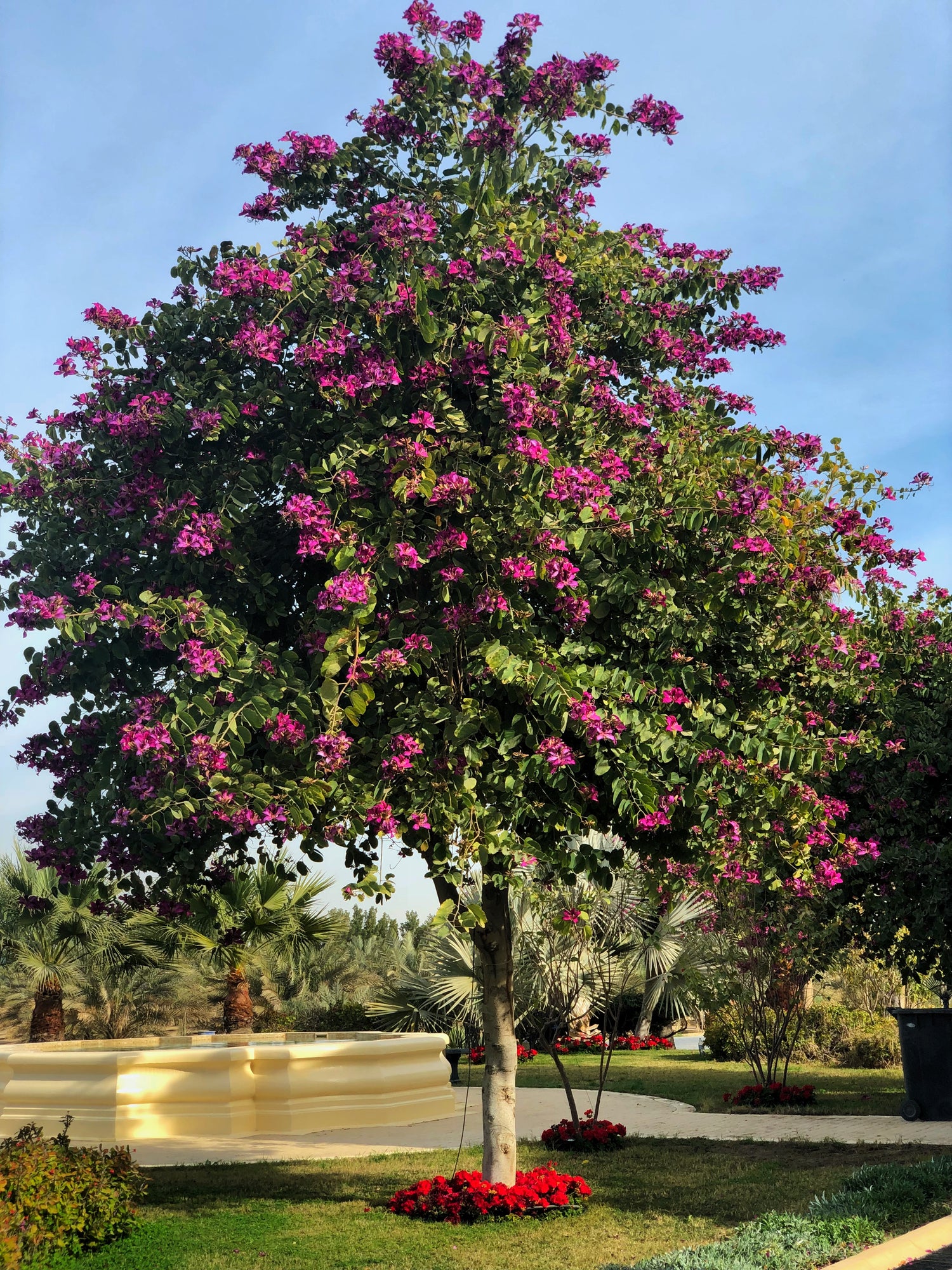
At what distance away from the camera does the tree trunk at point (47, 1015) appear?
58.2 ft

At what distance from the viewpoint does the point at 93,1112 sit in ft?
42.1

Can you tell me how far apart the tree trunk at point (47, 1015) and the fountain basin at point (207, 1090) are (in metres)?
3.95

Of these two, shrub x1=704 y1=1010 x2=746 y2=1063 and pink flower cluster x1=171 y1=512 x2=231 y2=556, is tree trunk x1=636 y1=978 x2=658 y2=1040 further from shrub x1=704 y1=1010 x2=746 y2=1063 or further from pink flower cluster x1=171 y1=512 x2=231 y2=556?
pink flower cluster x1=171 y1=512 x2=231 y2=556

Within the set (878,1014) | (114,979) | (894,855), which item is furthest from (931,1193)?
(114,979)

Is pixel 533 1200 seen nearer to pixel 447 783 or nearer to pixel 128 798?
pixel 447 783

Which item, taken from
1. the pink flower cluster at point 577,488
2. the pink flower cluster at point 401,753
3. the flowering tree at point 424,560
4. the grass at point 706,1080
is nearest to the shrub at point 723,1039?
the grass at point 706,1080

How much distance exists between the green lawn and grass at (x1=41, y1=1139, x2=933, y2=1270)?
10.9 ft

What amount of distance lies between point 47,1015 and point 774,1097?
439 inches

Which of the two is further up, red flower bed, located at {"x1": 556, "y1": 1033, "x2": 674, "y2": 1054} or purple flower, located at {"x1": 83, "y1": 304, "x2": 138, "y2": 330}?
purple flower, located at {"x1": 83, "y1": 304, "x2": 138, "y2": 330}

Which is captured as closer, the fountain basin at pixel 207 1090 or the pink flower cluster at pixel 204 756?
the pink flower cluster at pixel 204 756

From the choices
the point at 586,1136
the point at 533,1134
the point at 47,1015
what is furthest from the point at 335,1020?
the point at 586,1136

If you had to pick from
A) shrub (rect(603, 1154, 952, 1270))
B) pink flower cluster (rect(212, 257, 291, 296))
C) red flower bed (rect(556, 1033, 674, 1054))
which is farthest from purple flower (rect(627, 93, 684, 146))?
red flower bed (rect(556, 1033, 674, 1054))

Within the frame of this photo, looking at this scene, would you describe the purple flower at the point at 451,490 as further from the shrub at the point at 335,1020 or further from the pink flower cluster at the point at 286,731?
the shrub at the point at 335,1020

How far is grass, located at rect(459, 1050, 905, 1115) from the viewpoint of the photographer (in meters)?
14.4
